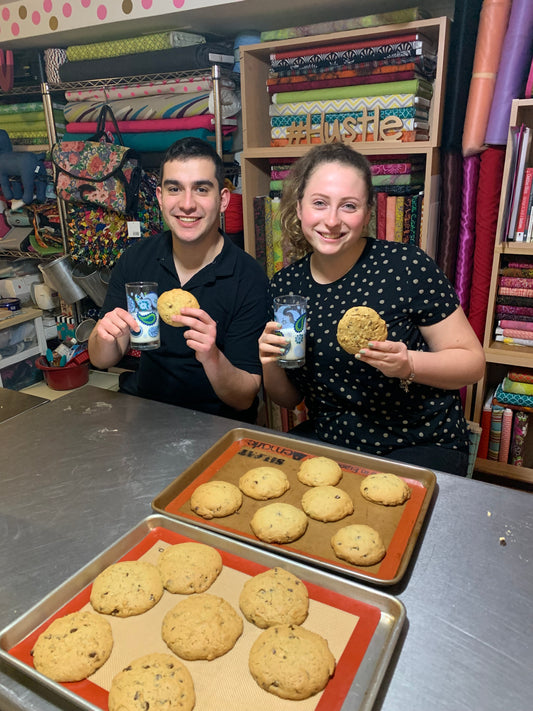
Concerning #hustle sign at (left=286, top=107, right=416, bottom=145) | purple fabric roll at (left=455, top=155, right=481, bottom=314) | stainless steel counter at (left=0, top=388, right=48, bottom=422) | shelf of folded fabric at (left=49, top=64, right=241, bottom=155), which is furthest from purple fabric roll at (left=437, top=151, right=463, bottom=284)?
stainless steel counter at (left=0, top=388, right=48, bottom=422)

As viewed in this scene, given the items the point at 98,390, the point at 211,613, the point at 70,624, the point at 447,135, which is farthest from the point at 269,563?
the point at 447,135

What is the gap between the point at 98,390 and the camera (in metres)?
1.83

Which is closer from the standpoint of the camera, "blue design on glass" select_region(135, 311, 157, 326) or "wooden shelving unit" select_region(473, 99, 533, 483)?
"blue design on glass" select_region(135, 311, 157, 326)

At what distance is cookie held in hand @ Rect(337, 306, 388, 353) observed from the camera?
1353 millimetres

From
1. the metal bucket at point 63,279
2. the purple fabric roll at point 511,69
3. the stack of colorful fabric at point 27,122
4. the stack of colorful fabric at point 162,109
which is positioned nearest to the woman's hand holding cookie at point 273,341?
the purple fabric roll at point 511,69

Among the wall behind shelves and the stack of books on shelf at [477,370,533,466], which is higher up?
the wall behind shelves

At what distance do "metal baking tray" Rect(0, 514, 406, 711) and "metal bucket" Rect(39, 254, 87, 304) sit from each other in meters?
2.60

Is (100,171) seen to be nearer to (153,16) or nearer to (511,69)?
(153,16)

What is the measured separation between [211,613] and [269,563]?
0.50ft

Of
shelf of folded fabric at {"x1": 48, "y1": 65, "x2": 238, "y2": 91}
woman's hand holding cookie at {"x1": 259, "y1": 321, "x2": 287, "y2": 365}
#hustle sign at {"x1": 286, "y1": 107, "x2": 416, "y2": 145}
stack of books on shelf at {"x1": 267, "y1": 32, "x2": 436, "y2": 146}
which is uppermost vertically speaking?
shelf of folded fabric at {"x1": 48, "y1": 65, "x2": 238, "y2": 91}

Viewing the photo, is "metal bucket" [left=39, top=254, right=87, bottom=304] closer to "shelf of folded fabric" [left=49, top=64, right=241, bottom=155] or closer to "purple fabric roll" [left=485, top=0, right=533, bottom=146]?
"shelf of folded fabric" [left=49, top=64, right=241, bottom=155]

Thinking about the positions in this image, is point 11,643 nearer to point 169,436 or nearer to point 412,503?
point 169,436

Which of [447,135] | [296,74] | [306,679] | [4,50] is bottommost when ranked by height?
[306,679]

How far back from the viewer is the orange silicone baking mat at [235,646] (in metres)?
0.81
